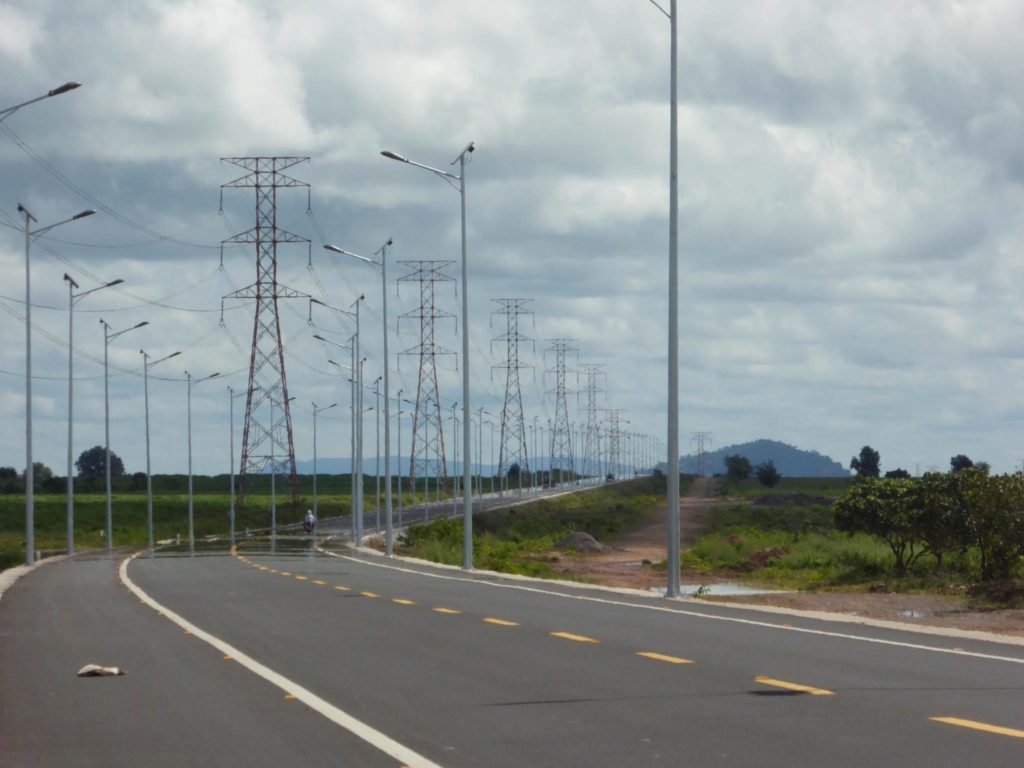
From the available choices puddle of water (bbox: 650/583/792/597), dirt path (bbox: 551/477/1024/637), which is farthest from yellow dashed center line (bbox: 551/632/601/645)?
puddle of water (bbox: 650/583/792/597)

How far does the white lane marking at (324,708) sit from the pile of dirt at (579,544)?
47.8 metres

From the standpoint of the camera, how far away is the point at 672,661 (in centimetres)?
1545

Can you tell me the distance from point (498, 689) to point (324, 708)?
1719 mm

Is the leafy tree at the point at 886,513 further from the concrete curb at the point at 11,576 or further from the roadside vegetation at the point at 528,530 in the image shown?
the concrete curb at the point at 11,576

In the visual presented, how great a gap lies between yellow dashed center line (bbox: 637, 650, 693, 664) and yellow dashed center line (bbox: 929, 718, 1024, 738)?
4364 mm

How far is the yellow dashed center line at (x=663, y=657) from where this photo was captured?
50.7 feet

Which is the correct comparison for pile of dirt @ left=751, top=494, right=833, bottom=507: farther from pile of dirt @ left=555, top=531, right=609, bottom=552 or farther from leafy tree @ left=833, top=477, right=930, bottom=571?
leafy tree @ left=833, top=477, right=930, bottom=571

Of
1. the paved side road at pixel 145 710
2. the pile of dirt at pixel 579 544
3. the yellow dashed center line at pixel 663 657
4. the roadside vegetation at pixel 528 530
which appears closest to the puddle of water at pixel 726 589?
the roadside vegetation at pixel 528 530

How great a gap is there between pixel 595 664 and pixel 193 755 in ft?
18.8

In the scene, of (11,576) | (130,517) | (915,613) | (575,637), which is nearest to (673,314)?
(915,613)

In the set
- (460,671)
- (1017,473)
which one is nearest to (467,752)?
(460,671)

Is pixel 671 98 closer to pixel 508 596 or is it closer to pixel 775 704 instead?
pixel 508 596

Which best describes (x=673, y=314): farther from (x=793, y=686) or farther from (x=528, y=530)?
(x=528, y=530)

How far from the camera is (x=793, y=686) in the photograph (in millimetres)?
13258
